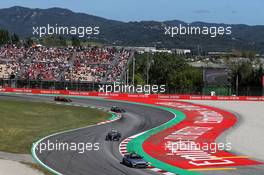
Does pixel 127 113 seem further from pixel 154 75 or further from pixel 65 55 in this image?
pixel 154 75

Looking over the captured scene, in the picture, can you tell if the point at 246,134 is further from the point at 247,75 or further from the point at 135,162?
the point at 247,75

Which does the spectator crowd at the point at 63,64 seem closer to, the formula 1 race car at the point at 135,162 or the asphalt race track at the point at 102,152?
the asphalt race track at the point at 102,152

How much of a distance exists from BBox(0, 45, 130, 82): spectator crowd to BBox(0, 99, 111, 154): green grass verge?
811 inches

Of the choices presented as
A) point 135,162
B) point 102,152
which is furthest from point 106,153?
point 135,162

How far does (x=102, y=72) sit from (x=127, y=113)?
1153 inches

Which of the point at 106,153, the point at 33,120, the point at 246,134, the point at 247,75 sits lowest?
the point at 106,153

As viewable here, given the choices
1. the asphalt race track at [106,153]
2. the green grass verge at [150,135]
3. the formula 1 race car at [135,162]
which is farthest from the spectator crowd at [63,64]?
the formula 1 race car at [135,162]

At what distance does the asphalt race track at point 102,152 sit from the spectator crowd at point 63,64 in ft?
86.5

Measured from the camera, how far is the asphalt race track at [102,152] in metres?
29.9

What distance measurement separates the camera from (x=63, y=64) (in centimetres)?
9612

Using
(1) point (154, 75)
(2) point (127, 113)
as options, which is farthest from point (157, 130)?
(1) point (154, 75)

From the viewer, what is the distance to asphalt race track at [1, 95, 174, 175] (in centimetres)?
2988

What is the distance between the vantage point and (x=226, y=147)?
39.3 m

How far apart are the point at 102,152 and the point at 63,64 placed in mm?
62040
